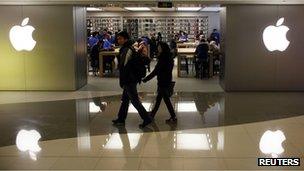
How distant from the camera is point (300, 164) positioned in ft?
17.4

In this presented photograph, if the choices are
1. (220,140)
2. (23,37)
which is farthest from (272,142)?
(23,37)

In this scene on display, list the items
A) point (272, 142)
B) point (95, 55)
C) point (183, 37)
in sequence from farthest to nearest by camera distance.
Answer: point (183, 37) < point (95, 55) < point (272, 142)

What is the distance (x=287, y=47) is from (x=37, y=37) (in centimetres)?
653

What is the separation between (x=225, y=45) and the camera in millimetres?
11391

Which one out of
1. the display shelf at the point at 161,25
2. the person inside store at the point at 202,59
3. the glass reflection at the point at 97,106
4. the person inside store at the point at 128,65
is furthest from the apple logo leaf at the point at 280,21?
the display shelf at the point at 161,25

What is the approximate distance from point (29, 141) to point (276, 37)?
23.6ft

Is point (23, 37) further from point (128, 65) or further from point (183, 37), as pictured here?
point (183, 37)

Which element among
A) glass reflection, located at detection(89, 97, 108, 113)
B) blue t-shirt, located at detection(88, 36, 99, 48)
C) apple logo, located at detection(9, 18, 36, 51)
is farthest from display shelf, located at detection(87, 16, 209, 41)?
glass reflection, located at detection(89, 97, 108, 113)

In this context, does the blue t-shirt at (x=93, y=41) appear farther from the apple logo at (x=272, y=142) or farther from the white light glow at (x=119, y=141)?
the apple logo at (x=272, y=142)

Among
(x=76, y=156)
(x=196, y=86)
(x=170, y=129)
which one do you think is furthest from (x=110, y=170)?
(x=196, y=86)

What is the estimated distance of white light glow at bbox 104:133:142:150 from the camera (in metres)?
6.14

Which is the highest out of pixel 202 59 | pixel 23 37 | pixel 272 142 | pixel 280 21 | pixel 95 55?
pixel 280 21

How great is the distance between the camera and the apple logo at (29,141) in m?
5.96

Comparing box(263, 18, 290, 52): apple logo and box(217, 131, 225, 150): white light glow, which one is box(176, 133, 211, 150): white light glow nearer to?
box(217, 131, 225, 150): white light glow
